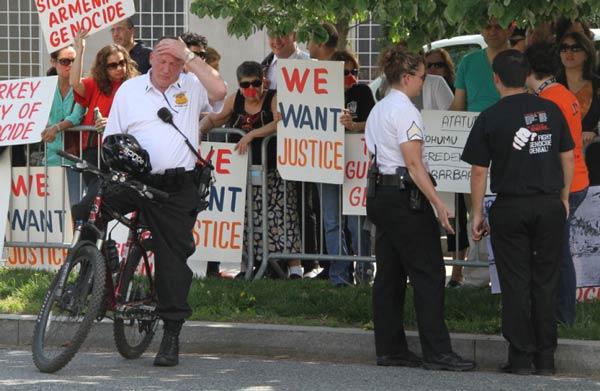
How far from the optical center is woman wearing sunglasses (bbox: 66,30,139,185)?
11.1 metres

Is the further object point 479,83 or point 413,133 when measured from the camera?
point 479,83

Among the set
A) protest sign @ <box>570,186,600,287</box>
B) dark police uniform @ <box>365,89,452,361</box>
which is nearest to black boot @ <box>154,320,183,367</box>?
dark police uniform @ <box>365,89,452,361</box>

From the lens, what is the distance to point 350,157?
10969 millimetres

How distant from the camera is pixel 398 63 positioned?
8609 millimetres

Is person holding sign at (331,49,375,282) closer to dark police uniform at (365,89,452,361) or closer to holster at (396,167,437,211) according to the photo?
dark police uniform at (365,89,452,361)

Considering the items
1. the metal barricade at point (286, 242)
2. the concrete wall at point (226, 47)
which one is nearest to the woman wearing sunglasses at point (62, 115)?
the metal barricade at point (286, 242)

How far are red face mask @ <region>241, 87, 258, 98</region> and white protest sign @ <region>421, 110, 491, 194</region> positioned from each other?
141 centimetres

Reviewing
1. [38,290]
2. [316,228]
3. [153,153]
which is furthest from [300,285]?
[153,153]

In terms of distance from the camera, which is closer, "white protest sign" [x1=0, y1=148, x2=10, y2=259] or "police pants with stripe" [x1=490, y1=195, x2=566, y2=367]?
"police pants with stripe" [x1=490, y1=195, x2=566, y2=367]

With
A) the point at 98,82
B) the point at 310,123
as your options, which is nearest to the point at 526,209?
the point at 310,123

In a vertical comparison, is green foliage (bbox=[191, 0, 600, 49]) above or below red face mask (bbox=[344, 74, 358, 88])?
above

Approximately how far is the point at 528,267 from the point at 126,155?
245cm

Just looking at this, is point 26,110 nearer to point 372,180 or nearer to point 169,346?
point 169,346

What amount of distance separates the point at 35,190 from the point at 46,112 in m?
0.71
